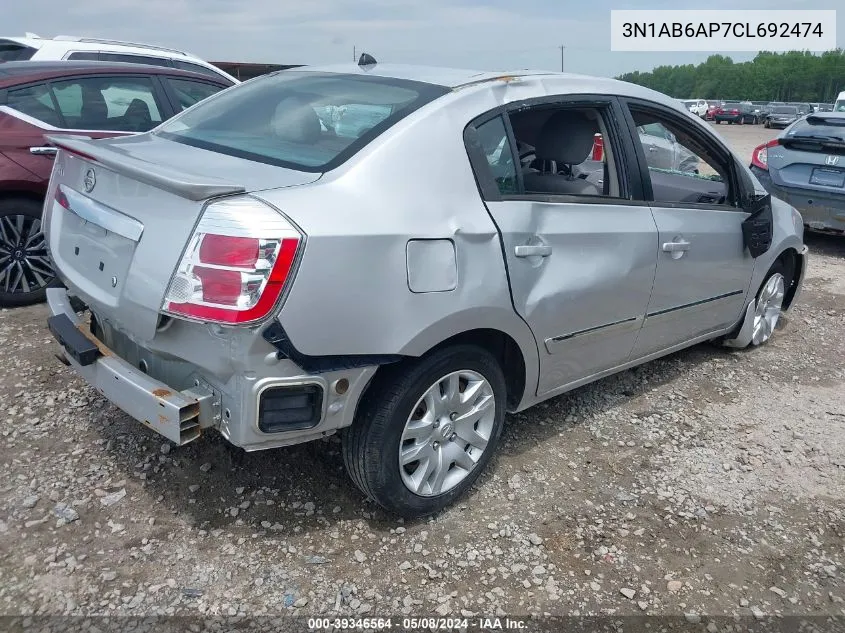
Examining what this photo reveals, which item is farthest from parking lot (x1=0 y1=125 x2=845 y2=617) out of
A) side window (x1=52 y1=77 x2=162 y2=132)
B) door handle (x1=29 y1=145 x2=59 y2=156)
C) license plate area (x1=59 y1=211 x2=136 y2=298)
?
side window (x1=52 y1=77 x2=162 y2=132)

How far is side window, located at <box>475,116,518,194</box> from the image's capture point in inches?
112

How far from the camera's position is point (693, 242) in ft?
12.2

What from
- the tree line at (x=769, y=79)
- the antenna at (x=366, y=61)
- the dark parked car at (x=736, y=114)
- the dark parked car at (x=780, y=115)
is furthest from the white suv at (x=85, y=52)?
the tree line at (x=769, y=79)

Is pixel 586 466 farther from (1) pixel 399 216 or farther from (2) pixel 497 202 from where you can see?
(1) pixel 399 216

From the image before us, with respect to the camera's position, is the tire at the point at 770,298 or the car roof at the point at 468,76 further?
the tire at the point at 770,298

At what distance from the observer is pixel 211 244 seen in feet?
7.20

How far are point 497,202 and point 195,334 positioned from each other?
1221mm

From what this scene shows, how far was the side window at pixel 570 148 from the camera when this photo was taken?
132 inches

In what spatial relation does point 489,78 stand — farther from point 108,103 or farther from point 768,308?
point 108,103

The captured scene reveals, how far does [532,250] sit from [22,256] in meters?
3.71

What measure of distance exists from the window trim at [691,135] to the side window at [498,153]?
0.87m

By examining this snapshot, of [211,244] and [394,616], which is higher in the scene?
[211,244]

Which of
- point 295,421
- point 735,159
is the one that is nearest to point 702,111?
point 735,159

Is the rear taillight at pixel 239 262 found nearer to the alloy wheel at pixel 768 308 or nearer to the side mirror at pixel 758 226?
the side mirror at pixel 758 226
